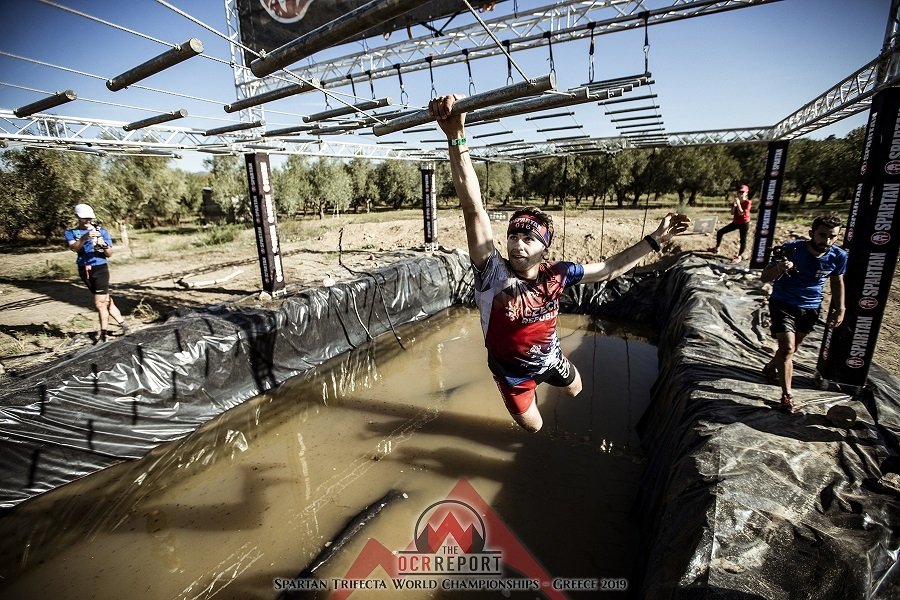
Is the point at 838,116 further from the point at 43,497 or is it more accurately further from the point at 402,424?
the point at 43,497

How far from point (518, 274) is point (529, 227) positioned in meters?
0.30

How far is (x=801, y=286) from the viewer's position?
3.77 m

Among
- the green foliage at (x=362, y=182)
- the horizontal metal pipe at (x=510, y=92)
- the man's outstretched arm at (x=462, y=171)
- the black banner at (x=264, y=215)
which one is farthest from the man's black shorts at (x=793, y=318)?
the green foliage at (x=362, y=182)

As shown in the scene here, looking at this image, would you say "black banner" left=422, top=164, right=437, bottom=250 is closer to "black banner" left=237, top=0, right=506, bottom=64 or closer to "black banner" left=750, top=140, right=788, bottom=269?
"black banner" left=237, top=0, right=506, bottom=64

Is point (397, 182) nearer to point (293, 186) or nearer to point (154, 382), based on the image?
point (293, 186)

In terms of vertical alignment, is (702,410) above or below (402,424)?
above

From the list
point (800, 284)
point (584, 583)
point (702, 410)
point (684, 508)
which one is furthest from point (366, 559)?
point (800, 284)

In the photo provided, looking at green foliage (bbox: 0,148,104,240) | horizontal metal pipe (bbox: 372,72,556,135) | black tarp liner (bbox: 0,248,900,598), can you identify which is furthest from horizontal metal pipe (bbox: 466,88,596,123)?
green foliage (bbox: 0,148,104,240)

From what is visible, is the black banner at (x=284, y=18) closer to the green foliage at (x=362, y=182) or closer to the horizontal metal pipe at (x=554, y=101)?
the horizontal metal pipe at (x=554, y=101)

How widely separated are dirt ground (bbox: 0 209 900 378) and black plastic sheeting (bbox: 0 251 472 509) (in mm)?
850

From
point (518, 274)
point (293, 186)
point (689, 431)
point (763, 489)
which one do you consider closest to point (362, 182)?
point (293, 186)

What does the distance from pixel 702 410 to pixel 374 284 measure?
6794 mm

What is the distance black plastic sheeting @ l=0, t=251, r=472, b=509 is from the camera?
13.0ft

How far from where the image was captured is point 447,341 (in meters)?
8.66
